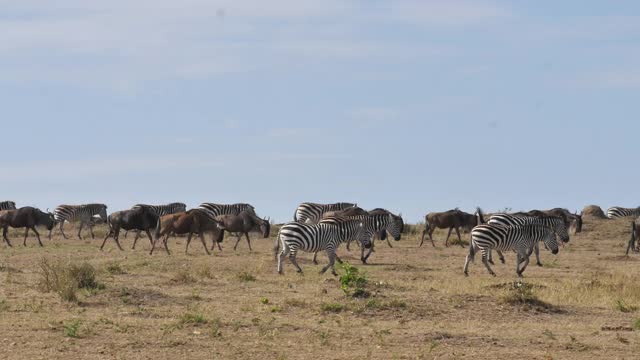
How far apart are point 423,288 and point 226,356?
28.2 ft

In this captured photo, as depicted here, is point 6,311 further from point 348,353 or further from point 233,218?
point 233,218

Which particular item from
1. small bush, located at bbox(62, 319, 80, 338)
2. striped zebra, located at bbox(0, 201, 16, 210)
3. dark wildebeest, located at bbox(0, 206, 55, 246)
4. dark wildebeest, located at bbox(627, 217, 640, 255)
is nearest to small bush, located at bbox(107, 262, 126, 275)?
small bush, located at bbox(62, 319, 80, 338)

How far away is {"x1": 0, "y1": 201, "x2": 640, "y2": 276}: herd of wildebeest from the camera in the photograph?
26547 millimetres

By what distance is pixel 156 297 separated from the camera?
1955cm

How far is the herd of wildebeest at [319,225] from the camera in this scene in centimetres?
2655

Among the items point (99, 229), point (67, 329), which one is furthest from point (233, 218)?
point (67, 329)

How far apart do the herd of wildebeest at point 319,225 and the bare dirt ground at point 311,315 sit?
0.79 meters

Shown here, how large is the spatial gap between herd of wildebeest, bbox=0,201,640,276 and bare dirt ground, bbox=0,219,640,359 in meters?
0.79

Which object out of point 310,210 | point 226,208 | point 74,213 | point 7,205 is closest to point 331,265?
point 310,210

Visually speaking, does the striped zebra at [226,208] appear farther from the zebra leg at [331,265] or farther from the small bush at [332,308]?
the small bush at [332,308]

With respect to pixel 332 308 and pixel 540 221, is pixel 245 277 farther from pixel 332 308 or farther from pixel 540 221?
pixel 540 221

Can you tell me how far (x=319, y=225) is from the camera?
2697cm

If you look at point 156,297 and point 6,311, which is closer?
point 6,311

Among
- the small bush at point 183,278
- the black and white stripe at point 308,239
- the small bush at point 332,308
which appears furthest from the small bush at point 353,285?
the black and white stripe at point 308,239
